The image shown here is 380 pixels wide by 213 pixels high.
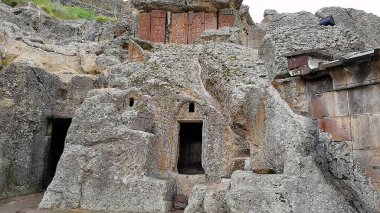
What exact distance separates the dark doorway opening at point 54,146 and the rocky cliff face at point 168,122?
11.3 inches

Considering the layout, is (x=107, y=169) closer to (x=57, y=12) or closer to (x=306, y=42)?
(x=306, y=42)

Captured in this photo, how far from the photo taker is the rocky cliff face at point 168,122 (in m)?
4.28

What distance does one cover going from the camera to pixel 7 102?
390 inches

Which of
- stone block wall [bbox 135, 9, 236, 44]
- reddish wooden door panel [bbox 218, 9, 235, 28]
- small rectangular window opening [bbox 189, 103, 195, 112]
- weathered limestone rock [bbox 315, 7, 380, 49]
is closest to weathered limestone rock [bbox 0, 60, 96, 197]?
small rectangular window opening [bbox 189, 103, 195, 112]

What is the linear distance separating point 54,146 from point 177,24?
6887mm

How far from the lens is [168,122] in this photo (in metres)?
9.62

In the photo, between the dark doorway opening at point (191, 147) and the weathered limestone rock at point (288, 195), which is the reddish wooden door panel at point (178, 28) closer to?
the dark doorway opening at point (191, 147)

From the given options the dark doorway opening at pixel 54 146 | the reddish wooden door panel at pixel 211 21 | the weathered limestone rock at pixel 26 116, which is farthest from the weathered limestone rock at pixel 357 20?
the dark doorway opening at pixel 54 146

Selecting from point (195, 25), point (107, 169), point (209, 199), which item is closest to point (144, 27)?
point (195, 25)

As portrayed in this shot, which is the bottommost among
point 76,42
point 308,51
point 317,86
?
point 317,86

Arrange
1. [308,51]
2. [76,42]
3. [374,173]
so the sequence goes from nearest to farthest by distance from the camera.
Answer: [374,173] → [308,51] → [76,42]

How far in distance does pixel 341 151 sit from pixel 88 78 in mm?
9419

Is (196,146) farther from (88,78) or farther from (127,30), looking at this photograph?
(127,30)

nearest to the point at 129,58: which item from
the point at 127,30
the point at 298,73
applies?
the point at 127,30
